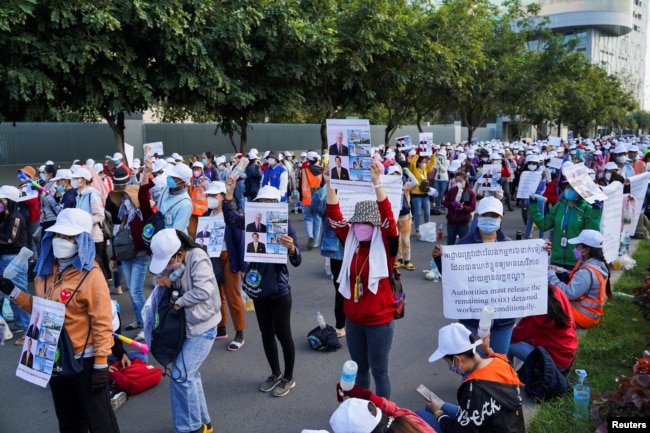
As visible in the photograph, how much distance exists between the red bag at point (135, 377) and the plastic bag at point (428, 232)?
7.63m

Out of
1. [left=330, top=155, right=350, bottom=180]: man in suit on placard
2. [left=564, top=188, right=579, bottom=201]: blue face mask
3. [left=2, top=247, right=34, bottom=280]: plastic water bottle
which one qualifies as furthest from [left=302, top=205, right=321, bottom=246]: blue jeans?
[left=2, top=247, right=34, bottom=280]: plastic water bottle

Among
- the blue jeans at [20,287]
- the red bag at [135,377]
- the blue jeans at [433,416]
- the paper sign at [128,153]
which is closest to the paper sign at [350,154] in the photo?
the blue jeans at [433,416]

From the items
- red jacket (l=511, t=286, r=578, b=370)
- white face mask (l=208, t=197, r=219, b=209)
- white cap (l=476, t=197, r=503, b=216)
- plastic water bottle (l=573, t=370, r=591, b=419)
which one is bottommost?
plastic water bottle (l=573, t=370, r=591, b=419)

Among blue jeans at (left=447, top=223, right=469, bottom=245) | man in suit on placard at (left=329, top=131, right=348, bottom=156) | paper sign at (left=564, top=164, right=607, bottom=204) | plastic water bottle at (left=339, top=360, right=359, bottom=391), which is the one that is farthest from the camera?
blue jeans at (left=447, top=223, right=469, bottom=245)

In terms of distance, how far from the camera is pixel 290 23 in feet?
50.4

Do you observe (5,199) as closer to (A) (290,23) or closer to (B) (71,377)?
(B) (71,377)

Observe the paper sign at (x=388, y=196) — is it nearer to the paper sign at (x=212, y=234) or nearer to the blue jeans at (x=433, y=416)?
the paper sign at (x=212, y=234)

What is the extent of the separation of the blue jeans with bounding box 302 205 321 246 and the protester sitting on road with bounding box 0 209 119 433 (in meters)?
7.58

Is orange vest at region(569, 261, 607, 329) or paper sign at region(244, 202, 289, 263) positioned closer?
paper sign at region(244, 202, 289, 263)

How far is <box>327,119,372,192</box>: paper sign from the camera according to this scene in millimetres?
4531

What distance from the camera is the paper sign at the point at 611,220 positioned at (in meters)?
6.86

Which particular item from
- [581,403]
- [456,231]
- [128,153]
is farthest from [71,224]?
[128,153]

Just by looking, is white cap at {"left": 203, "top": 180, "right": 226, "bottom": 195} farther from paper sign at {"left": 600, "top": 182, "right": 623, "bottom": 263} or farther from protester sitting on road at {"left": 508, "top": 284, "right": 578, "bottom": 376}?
paper sign at {"left": 600, "top": 182, "right": 623, "bottom": 263}

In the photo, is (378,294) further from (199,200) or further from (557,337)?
(199,200)
